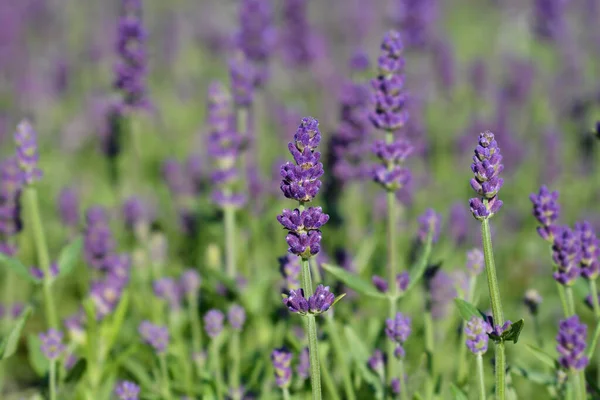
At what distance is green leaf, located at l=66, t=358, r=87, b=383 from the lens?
2.98 m

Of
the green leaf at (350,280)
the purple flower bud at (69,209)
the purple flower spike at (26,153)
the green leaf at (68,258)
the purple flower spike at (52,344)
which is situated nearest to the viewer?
the green leaf at (350,280)

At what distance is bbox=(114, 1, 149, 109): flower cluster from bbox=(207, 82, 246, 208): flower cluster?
33.1 inches

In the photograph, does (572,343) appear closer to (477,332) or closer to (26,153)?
(477,332)

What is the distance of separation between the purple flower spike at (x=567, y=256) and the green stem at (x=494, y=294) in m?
0.40

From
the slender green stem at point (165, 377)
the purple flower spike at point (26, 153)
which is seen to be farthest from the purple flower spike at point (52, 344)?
the purple flower spike at point (26, 153)

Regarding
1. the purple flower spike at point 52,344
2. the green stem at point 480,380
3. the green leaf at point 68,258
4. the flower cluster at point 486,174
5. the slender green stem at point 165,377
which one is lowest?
the slender green stem at point 165,377

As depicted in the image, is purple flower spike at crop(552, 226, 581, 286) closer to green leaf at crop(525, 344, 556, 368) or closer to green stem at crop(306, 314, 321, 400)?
green leaf at crop(525, 344, 556, 368)

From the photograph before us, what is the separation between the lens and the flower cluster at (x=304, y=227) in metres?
2.06

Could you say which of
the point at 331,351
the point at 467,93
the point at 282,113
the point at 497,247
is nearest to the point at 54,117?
the point at 282,113

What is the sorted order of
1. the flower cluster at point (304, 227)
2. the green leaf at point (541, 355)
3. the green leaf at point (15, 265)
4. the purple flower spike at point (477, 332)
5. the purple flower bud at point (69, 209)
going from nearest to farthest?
the flower cluster at point (304, 227)
the purple flower spike at point (477, 332)
the green leaf at point (541, 355)
the green leaf at point (15, 265)
the purple flower bud at point (69, 209)

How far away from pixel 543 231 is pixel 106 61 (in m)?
8.80

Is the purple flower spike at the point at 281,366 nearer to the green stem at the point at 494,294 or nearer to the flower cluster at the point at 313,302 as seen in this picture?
the flower cluster at the point at 313,302

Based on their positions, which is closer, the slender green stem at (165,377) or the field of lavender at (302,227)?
the field of lavender at (302,227)

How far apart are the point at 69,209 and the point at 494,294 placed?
3.47 metres
